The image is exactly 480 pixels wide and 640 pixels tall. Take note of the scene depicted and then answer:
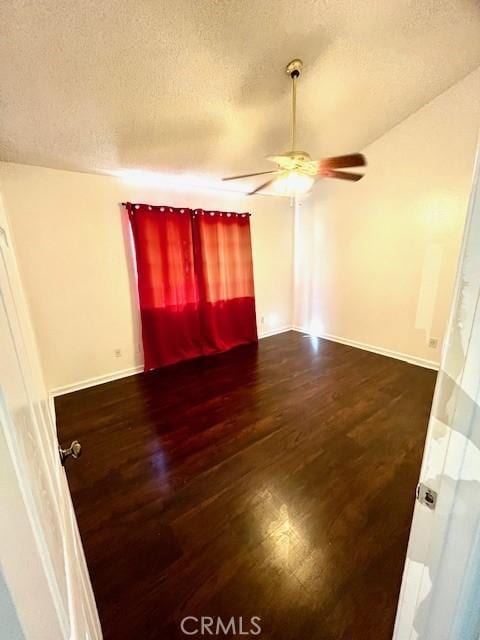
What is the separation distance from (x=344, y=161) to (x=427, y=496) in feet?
6.67

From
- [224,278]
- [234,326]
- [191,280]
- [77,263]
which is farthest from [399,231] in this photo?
[77,263]

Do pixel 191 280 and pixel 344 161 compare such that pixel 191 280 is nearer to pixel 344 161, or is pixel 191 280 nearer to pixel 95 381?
pixel 95 381

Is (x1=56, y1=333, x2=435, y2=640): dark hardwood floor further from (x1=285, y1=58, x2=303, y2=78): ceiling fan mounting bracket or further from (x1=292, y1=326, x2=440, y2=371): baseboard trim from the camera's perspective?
(x1=285, y1=58, x2=303, y2=78): ceiling fan mounting bracket

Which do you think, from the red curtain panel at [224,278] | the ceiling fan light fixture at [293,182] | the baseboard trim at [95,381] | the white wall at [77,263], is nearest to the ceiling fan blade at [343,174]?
the ceiling fan light fixture at [293,182]

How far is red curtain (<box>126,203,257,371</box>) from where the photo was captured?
10.00 ft

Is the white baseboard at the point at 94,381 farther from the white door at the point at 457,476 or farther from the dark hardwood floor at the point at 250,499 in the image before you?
the white door at the point at 457,476

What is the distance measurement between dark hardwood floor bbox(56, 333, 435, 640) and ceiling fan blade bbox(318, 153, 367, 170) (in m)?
1.97

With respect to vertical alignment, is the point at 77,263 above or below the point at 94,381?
above

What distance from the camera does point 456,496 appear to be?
0.51 metres

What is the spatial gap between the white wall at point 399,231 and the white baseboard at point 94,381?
9.68 ft

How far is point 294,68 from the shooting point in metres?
1.94

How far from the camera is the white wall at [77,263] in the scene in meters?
2.43

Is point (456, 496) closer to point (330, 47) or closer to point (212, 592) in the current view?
point (212, 592)

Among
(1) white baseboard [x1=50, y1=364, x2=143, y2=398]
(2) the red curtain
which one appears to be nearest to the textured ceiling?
(2) the red curtain
